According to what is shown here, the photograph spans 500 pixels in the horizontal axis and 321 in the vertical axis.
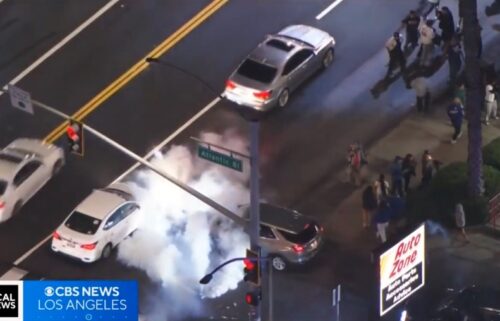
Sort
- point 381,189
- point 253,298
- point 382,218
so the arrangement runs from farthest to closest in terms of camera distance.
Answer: point 381,189 < point 382,218 < point 253,298

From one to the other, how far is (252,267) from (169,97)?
1655 cm

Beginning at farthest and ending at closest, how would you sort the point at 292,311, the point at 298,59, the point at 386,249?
the point at 298,59 → the point at 292,311 → the point at 386,249

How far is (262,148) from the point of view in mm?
51562

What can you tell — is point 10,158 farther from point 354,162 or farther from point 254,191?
point 254,191

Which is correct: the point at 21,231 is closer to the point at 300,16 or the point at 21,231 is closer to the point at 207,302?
the point at 207,302

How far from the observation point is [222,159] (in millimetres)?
38594

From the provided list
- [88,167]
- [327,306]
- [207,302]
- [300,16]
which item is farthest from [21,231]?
[300,16]

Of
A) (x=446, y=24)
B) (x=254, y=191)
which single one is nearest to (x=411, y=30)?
(x=446, y=24)

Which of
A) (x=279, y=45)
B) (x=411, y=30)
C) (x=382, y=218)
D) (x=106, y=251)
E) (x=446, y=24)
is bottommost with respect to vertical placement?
(x=106, y=251)

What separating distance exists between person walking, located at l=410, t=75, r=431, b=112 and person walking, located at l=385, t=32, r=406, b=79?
1.16m

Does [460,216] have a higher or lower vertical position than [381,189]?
lower

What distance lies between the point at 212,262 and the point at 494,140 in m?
9.81

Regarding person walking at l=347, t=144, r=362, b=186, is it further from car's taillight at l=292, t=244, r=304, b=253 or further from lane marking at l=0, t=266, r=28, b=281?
lane marking at l=0, t=266, r=28, b=281

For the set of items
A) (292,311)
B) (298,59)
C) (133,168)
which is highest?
(298,59)
